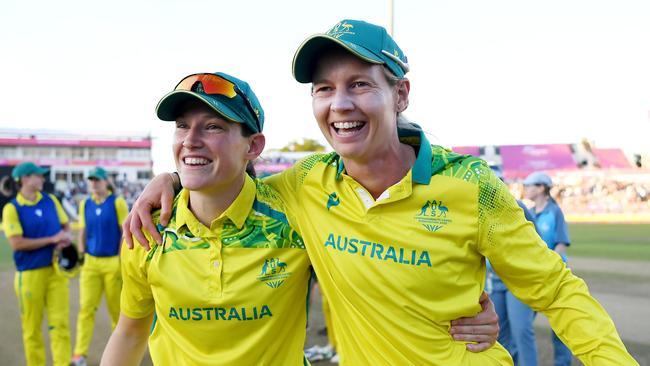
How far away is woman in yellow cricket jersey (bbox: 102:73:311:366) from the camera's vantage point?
212cm

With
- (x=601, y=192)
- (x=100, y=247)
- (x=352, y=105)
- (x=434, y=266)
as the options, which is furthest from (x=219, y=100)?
(x=601, y=192)

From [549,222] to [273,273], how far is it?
4448 millimetres

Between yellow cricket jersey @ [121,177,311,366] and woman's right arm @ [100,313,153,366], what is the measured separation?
2.4 inches

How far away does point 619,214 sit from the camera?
85.1ft

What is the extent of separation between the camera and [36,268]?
6.01m

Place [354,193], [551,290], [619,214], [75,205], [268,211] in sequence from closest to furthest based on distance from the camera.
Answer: [551,290] → [354,193] → [268,211] → [619,214] → [75,205]

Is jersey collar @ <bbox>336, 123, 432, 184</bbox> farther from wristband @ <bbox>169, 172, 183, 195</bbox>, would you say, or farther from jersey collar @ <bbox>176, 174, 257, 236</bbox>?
wristband @ <bbox>169, 172, 183, 195</bbox>

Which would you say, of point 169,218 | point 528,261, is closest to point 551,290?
point 528,261

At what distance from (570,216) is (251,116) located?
93.2 feet

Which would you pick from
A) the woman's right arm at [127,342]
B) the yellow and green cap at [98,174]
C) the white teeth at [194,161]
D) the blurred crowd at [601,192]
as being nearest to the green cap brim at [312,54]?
the white teeth at [194,161]

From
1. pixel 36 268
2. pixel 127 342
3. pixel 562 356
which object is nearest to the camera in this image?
pixel 127 342

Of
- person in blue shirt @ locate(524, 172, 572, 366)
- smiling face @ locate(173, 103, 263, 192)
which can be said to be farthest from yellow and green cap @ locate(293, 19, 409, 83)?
person in blue shirt @ locate(524, 172, 572, 366)

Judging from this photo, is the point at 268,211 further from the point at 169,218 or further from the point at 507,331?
the point at 507,331

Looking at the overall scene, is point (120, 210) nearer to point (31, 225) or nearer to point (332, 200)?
point (31, 225)
